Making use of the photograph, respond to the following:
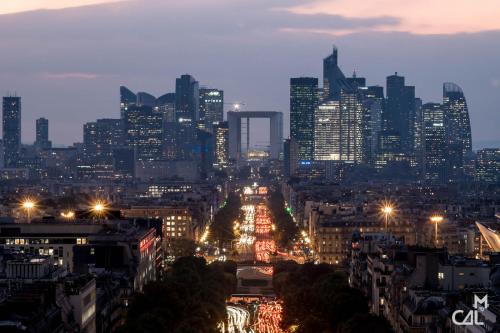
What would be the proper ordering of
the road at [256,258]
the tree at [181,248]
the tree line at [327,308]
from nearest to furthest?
the tree line at [327,308] < the road at [256,258] < the tree at [181,248]

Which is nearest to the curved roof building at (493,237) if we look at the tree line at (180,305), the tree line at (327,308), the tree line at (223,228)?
the tree line at (327,308)

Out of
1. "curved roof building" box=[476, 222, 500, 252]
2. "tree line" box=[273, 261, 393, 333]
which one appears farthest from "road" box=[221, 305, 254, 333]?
"curved roof building" box=[476, 222, 500, 252]

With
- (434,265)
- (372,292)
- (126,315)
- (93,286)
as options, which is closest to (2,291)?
(93,286)

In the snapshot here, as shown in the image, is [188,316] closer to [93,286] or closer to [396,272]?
[93,286]

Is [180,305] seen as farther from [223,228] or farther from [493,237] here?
[223,228]

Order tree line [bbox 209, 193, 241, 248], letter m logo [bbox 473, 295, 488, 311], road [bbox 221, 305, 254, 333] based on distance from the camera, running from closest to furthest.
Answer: letter m logo [bbox 473, 295, 488, 311] < road [bbox 221, 305, 254, 333] < tree line [bbox 209, 193, 241, 248]

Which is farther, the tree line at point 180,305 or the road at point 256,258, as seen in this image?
the road at point 256,258

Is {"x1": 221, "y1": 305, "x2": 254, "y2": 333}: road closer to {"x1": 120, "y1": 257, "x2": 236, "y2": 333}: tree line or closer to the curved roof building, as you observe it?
{"x1": 120, "y1": 257, "x2": 236, "y2": 333}: tree line

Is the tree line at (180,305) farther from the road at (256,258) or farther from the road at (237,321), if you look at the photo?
the road at (256,258)

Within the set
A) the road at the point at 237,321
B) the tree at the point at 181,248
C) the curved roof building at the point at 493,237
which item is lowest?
the road at the point at 237,321

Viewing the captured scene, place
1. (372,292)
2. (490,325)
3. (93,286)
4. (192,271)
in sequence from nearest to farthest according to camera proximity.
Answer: (490,325) → (93,286) → (372,292) → (192,271)

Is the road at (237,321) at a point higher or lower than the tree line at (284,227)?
lower
